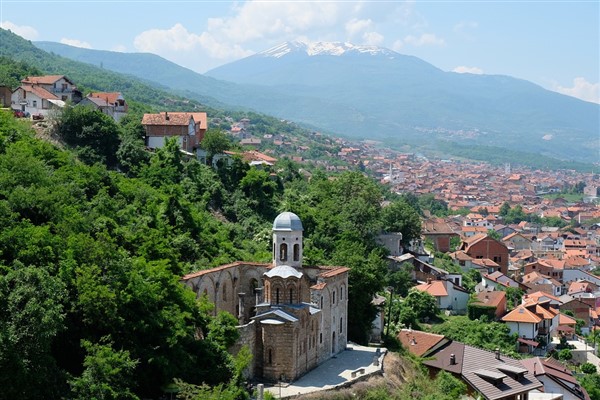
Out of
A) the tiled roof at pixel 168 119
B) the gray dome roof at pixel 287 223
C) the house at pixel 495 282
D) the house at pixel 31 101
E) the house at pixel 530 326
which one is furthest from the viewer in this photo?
the house at pixel 495 282

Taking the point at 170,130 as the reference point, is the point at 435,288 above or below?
below

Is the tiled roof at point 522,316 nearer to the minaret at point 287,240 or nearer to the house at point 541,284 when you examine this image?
the house at point 541,284

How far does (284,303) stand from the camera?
2773 cm

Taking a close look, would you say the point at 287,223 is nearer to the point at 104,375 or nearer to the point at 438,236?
the point at 104,375

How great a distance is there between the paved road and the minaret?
3.54 m

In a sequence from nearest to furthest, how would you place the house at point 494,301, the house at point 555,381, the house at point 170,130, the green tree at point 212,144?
the house at point 555,381
the house at point 170,130
the house at point 494,301
the green tree at point 212,144

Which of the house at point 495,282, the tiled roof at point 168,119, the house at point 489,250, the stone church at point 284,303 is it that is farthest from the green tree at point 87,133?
the house at point 489,250

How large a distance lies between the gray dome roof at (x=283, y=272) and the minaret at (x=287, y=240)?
586mm

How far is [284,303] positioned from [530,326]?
67.8ft

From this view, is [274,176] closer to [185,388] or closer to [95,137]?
[95,137]

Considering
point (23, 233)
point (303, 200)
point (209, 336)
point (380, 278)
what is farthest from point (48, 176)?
point (303, 200)

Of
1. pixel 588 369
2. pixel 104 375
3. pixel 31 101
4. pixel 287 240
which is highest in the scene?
pixel 31 101

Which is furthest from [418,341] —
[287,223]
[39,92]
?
[39,92]

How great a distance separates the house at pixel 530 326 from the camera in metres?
43.4
